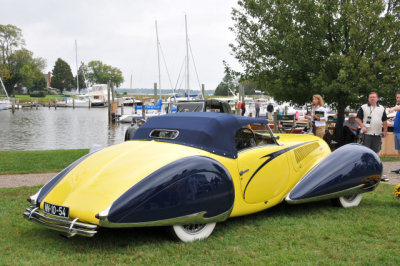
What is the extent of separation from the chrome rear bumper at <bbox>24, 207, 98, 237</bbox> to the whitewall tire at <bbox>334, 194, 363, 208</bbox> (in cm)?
392

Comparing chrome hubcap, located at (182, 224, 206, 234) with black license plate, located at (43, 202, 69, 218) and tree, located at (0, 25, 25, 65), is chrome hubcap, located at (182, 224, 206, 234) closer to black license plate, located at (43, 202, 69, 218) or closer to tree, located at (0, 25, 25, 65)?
black license plate, located at (43, 202, 69, 218)

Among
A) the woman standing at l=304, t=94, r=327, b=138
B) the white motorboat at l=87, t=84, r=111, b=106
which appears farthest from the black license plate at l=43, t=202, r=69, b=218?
the white motorboat at l=87, t=84, r=111, b=106

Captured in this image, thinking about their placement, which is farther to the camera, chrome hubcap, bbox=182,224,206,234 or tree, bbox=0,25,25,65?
tree, bbox=0,25,25,65

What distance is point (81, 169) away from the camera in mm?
4633

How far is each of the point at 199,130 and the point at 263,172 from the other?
1.07 meters

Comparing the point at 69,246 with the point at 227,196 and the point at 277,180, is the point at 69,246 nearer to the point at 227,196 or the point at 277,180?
the point at 227,196

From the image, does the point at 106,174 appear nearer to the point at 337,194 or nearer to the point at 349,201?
the point at 337,194

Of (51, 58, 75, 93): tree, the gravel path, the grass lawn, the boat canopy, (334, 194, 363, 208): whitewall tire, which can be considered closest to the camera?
the boat canopy

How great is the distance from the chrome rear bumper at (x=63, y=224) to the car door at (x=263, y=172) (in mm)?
1946

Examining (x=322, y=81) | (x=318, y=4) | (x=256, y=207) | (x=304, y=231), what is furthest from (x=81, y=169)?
(x=318, y=4)

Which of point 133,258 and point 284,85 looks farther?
point 284,85

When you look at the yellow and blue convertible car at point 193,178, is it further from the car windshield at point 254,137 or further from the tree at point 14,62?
the tree at point 14,62

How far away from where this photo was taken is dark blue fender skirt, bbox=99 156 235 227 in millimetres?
3951

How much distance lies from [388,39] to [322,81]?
2.52m
